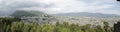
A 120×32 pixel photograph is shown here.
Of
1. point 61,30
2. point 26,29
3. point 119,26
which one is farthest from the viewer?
point 26,29

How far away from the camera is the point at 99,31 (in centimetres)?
13825

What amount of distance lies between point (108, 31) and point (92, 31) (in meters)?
11.1

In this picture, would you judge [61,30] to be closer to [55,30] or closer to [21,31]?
[55,30]

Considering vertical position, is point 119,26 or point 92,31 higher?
point 119,26

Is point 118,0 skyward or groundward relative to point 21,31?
skyward

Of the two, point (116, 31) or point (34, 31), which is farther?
point (34, 31)

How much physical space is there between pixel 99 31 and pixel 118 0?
416ft

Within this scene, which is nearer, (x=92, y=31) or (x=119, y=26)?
(x=119, y=26)

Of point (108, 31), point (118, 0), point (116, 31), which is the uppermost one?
point (118, 0)

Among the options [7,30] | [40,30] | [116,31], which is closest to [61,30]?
[40,30]

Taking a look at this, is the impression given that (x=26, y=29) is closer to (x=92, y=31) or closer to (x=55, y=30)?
(x=55, y=30)

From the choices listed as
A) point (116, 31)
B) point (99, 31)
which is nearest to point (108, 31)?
point (99, 31)

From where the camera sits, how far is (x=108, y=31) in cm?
14688

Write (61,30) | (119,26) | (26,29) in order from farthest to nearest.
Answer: (26,29) < (61,30) < (119,26)
